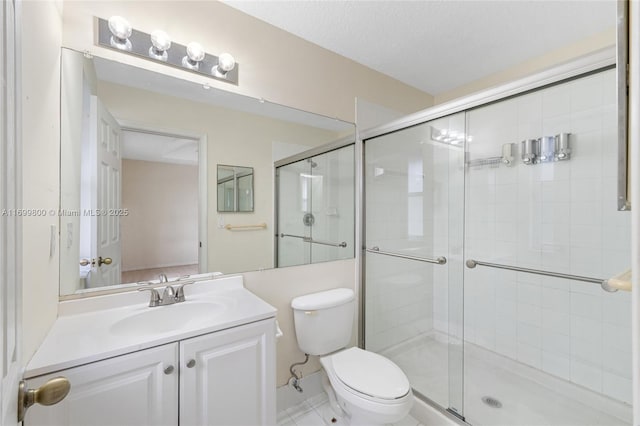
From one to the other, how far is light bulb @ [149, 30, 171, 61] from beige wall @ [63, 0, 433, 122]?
5 centimetres

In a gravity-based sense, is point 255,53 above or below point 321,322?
above

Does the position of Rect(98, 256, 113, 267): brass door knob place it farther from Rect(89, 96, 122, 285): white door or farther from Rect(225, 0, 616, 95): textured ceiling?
Rect(225, 0, 616, 95): textured ceiling

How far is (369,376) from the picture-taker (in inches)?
56.4

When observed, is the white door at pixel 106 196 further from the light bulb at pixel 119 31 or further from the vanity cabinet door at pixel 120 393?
the vanity cabinet door at pixel 120 393

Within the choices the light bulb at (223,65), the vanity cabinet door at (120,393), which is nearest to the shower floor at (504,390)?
the vanity cabinet door at (120,393)

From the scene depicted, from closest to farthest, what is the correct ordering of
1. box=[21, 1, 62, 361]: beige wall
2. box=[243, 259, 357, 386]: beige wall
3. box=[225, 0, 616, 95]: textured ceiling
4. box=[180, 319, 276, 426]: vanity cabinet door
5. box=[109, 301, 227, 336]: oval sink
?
box=[21, 1, 62, 361]: beige wall, box=[180, 319, 276, 426]: vanity cabinet door, box=[109, 301, 227, 336]: oval sink, box=[225, 0, 616, 95]: textured ceiling, box=[243, 259, 357, 386]: beige wall

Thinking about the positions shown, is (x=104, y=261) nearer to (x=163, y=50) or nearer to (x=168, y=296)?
(x=168, y=296)

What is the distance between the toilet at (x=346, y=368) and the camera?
1.28 m

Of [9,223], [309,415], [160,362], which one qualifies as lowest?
[309,415]

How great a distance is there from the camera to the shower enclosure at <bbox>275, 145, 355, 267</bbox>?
5.88 ft

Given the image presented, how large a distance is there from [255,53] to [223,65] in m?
0.27

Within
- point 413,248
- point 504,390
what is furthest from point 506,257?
point 504,390

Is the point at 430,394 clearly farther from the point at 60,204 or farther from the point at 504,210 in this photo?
the point at 60,204

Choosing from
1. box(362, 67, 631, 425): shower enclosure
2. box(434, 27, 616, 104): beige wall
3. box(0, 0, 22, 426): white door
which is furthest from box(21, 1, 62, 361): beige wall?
box(434, 27, 616, 104): beige wall
